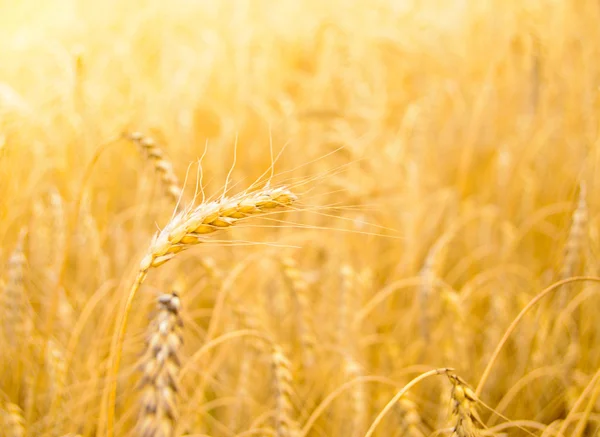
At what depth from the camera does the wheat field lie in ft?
3.38

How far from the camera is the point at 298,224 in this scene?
1.36 meters

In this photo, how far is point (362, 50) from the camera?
9.94 feet

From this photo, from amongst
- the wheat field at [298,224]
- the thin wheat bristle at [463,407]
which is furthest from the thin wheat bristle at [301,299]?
the thin wheat bristle at [463,407]

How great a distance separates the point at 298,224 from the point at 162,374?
0.80m

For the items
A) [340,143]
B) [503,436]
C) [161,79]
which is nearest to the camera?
[503,436]

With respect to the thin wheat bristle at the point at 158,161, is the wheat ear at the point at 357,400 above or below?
below

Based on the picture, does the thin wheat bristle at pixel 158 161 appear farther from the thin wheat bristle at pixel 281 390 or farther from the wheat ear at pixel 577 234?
the wheat ear at pixel 577 234

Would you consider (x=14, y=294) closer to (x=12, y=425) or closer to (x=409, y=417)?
(x=12, y=425)

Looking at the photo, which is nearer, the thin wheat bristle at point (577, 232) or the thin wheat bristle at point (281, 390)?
the thin wheat bristle at point (281, 390)

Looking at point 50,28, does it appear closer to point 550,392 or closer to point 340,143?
point 340,143

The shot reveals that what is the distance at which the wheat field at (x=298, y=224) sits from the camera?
1029mm

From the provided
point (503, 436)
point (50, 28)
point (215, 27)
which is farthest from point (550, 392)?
point (50, 28)

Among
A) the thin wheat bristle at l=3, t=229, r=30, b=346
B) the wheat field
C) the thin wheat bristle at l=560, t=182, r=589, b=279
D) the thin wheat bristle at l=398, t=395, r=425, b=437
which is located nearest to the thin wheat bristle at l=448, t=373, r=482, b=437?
the wheat field

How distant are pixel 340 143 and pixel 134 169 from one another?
2.85ft
